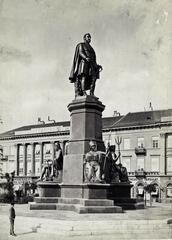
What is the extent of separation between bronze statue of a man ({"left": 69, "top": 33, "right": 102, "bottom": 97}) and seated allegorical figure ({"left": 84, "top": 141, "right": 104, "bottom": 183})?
259cm

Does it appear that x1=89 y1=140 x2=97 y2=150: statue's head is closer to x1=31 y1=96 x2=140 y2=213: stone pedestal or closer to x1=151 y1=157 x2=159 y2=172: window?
x1=31 y1=96 x2=140 y2=213: stone pedestal

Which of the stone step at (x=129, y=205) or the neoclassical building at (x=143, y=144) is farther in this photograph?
the neoclassical building at (x=143, y=144)

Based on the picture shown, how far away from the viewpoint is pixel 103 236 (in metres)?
9.05

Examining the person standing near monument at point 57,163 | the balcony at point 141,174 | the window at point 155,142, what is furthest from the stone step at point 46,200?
the window at point 155,142

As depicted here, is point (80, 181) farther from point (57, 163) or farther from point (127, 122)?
point (127, 122)

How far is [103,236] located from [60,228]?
1.13 m

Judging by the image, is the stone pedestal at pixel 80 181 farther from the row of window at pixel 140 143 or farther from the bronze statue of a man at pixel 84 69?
the row of window at pixel 140 143

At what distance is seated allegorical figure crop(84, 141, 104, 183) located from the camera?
1265 cm

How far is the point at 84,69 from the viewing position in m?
14.6

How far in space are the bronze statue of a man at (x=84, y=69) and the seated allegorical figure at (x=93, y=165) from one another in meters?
2.59

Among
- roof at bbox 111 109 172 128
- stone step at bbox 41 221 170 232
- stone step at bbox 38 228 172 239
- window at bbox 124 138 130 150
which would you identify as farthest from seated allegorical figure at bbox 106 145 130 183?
window at bbox 124 138 130 150

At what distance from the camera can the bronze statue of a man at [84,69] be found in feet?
47.9

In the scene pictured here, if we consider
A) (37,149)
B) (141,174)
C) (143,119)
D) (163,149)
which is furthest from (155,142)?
(37,149)

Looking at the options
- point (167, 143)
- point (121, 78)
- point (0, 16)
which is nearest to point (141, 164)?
point (167, 143)
